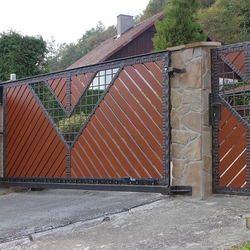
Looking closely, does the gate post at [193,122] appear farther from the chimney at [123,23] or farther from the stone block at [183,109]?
the chimney at [123,23]

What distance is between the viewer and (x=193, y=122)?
439 cm

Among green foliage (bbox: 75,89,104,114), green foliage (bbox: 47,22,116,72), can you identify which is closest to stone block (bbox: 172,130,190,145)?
green foliage (bbox: 75,89,104,114)

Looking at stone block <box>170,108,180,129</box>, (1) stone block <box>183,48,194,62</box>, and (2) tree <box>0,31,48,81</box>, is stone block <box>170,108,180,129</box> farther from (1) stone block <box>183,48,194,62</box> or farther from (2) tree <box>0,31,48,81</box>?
(2) tree <box>0,31,48,81</box>

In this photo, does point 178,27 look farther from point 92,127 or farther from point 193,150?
point 193,150

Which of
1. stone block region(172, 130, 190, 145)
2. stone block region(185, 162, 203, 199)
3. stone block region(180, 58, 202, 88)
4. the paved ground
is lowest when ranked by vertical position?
the paved ground

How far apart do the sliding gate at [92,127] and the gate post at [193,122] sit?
127 mm

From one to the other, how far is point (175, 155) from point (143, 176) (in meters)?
0.53

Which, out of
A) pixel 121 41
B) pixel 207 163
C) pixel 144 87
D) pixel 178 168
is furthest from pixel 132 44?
pixel 207 163

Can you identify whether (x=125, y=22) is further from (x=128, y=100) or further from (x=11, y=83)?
(x=128, y=100)

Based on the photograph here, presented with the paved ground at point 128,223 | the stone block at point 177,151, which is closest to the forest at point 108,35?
the stone block at point 177,151

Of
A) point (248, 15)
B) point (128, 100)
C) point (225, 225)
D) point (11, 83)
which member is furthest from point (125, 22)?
point (225, 225)

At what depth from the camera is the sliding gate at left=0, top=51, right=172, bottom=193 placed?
186 inches

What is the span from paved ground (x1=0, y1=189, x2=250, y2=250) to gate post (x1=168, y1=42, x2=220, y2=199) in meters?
0.27

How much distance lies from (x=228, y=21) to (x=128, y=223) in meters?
24.2
